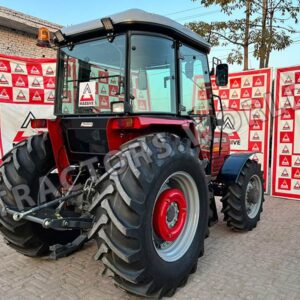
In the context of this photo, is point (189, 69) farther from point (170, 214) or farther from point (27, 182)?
point (27, 182)

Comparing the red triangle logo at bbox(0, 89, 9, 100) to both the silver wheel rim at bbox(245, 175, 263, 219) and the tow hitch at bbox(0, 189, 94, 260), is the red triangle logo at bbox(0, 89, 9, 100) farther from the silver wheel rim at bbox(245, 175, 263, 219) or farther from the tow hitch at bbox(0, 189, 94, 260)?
the silver wheel rim at bbox(245, 175, 263, 219)

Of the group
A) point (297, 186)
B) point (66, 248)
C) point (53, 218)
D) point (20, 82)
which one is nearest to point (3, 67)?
point (20, 82)

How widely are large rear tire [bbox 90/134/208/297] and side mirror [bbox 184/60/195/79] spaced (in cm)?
92

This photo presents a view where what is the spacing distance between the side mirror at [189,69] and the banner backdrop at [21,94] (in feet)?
11.5

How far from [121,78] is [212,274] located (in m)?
1.97

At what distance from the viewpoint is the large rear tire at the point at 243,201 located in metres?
3.93

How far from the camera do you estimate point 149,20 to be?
2607mm

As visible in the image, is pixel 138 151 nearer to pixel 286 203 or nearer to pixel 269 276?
pixel 269 276

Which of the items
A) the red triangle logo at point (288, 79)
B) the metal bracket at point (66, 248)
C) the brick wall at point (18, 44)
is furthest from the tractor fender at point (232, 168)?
the brick wall at point (18, 44)

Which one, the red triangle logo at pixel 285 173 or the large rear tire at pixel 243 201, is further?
the red triangle logo at pixel 285 173

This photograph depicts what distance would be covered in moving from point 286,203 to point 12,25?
30.6ft

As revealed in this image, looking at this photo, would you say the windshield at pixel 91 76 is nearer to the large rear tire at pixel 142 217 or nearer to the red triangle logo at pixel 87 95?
the red triangle logo at pixel 87 95

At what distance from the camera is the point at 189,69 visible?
3.34 meters

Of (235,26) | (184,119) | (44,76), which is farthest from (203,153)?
(235,26)
